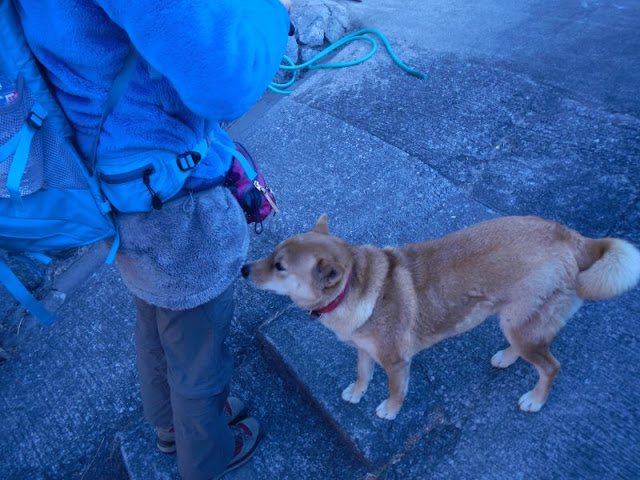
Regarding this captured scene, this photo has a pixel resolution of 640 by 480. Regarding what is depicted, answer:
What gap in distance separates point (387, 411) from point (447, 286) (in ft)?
2.34

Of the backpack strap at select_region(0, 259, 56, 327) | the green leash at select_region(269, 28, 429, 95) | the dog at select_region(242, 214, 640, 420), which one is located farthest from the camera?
the green leash at select_region(269, 28, 429, 95)

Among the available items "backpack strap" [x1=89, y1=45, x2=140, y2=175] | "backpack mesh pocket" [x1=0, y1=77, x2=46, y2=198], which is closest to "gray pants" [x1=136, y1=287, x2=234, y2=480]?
"backpack mesh pocket" [x1=0, y1=77, x2=46, y2=198]

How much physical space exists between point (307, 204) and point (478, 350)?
5.35 ft

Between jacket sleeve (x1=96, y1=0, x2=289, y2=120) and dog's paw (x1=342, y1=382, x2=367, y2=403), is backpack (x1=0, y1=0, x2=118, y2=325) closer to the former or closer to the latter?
jacket sleeve (x1=96, y1=0, x2=289, y2=120)

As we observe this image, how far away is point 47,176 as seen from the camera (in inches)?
52.2

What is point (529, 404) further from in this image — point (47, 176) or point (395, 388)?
point (47, 176)

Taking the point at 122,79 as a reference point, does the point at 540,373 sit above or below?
below

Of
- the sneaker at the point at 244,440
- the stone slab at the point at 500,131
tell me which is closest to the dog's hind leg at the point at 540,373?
the stone slab at the point at 500,131

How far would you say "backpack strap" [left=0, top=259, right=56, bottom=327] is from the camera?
4.81 ft

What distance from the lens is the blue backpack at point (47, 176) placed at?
1252 millimetres

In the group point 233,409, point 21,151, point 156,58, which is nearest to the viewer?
point 156,58

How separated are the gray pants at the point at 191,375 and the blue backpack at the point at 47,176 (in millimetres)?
392

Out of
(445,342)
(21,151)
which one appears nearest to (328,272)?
(445,342)

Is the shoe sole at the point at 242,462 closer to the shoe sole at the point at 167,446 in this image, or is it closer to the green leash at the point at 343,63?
the shoe sole at the point at 167,446
